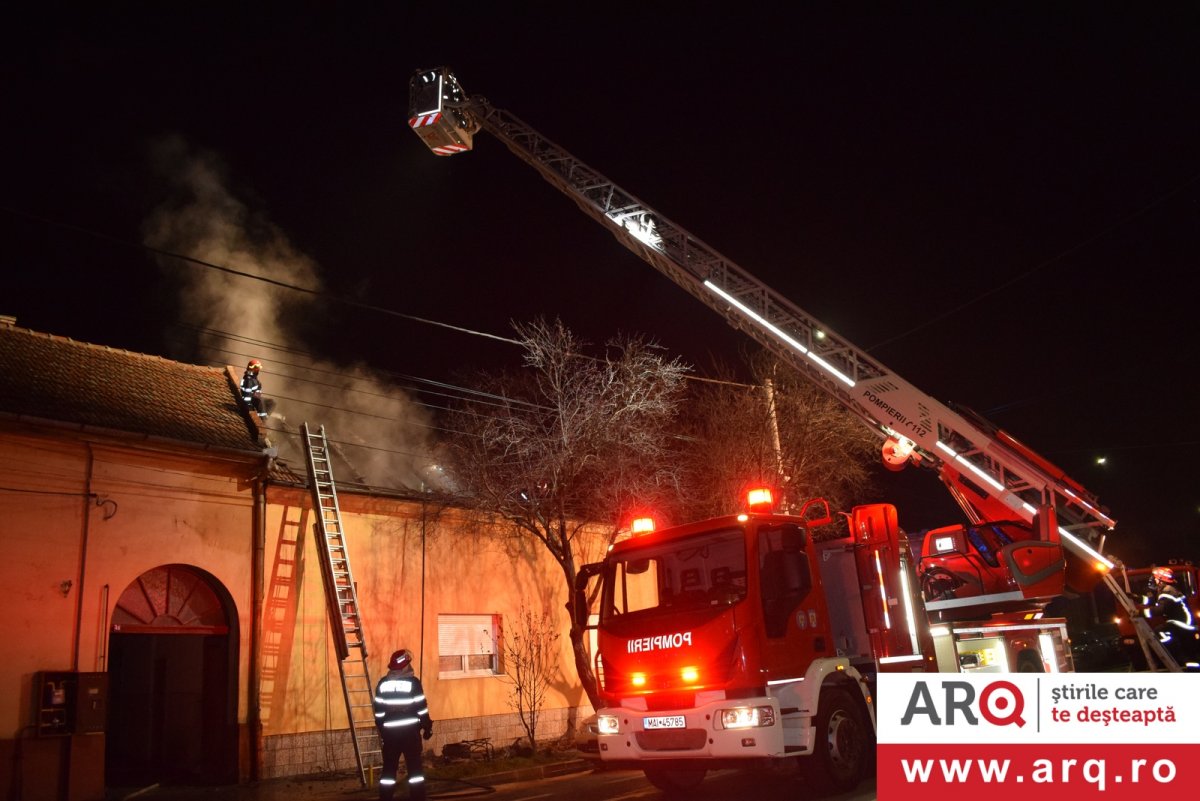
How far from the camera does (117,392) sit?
13273 mm

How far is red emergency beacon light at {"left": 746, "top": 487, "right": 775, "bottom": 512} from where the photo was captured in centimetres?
866

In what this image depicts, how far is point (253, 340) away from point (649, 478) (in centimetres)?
A: 828

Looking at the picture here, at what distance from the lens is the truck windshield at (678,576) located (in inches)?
327

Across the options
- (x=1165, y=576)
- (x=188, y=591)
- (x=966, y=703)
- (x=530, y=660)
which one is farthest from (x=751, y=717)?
(x=530, y=660)

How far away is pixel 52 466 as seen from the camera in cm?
1170

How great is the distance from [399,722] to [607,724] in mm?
2049

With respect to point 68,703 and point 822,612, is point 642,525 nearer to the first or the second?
point 822,612

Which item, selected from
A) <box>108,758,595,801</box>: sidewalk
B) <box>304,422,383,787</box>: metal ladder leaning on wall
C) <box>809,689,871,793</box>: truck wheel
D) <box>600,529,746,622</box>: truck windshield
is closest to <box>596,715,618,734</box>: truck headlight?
<box>600,529,746,622</box>: truck windshield

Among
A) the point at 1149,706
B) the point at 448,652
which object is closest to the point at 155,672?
the point at 448,652

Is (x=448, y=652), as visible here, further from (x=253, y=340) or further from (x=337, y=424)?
(x=253, y=340)

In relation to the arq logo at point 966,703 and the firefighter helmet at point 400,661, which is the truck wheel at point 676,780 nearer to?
the firefighter helmet at point 400,661

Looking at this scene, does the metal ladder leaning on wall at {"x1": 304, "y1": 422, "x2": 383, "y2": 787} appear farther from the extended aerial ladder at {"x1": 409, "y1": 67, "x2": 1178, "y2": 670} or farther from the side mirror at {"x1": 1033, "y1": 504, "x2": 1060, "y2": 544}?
the side mirror at {"x1": 1033, "y1": 504, "x2": 1060, "y2": 544}

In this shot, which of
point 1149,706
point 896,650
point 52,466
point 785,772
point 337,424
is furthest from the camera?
point 337,424

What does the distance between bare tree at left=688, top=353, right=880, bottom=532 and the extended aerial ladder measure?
4.89 metres
